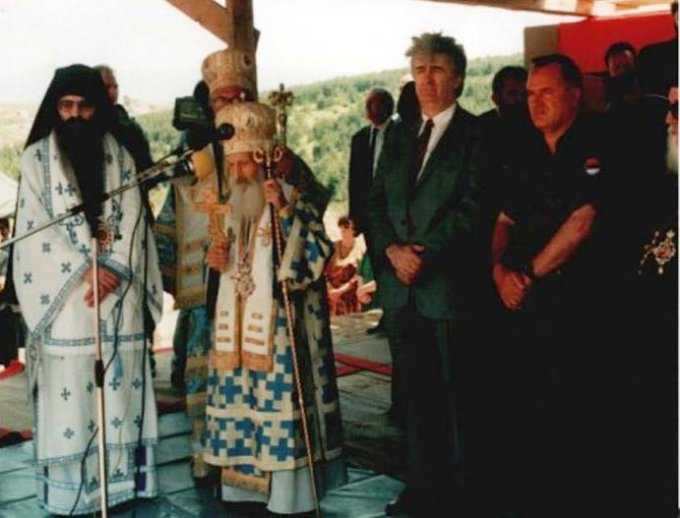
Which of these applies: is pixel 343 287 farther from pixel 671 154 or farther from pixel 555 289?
pixel 671 154

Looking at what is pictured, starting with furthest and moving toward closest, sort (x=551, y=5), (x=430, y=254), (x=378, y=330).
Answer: (x=551, y=5)
(x=378, y=330)
(x=430, y=254)

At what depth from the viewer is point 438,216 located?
3.88 m

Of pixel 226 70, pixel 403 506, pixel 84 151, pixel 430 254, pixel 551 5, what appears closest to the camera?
pixel 430 254

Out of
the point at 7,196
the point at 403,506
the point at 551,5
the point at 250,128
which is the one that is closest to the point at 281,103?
the point at 250,128

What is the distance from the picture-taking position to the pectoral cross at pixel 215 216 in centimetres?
410

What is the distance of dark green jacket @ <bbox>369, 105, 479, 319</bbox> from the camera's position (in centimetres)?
384

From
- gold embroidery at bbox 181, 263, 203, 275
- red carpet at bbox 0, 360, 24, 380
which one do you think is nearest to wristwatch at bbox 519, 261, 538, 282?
gold embroidery at bbox 181, 263, 203, 275

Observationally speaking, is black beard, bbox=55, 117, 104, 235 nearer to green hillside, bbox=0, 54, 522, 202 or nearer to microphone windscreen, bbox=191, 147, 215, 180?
microphone windscreen, bbox=191, 147, 215, 180

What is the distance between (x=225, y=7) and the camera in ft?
20.7

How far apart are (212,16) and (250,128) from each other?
261cm

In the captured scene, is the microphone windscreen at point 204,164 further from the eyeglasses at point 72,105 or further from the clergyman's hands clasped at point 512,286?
the clergyman's hands clasped at point 512,286

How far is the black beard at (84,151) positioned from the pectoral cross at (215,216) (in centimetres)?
44

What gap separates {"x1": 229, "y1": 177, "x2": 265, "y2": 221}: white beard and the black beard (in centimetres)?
56

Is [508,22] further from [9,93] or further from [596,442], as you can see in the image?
[596,442]
